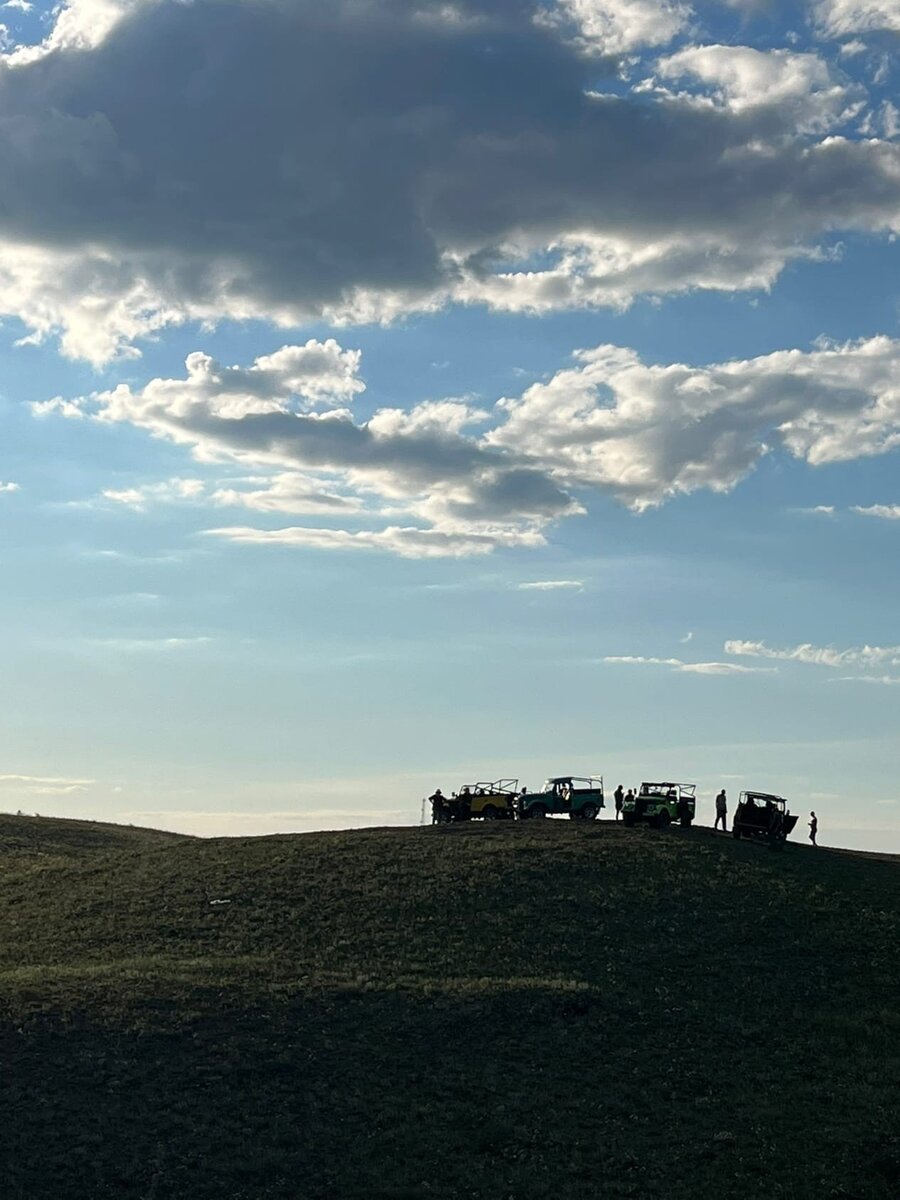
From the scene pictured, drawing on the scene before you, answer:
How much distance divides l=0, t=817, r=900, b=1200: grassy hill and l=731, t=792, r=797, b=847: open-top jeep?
1.91 m

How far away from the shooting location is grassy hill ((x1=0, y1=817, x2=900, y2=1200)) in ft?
104

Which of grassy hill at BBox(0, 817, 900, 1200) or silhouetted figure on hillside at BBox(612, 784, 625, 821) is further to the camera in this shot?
silhouetted figure on hillside at BBox(612, 784, 625, 821)

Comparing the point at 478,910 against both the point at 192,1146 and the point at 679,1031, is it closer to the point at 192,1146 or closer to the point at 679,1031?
the point at 679,1031

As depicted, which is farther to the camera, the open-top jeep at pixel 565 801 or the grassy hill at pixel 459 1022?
the open-top jeep at pixel 565 801

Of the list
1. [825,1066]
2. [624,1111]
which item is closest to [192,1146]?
[624,1111]

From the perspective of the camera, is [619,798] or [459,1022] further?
[619,798]

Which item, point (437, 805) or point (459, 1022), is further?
point (437, 805)

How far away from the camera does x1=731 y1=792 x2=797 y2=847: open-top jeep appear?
61750 mm

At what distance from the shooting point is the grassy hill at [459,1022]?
3164 cm

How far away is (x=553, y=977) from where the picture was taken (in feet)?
146

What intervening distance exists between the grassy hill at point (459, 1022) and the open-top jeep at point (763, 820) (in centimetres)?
191

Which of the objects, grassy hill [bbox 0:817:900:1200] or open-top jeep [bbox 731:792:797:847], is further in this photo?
open-top jeep [bbox 731:792:797:847]

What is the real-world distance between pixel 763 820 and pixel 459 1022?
85.6 feet

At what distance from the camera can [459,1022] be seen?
39.8 m
